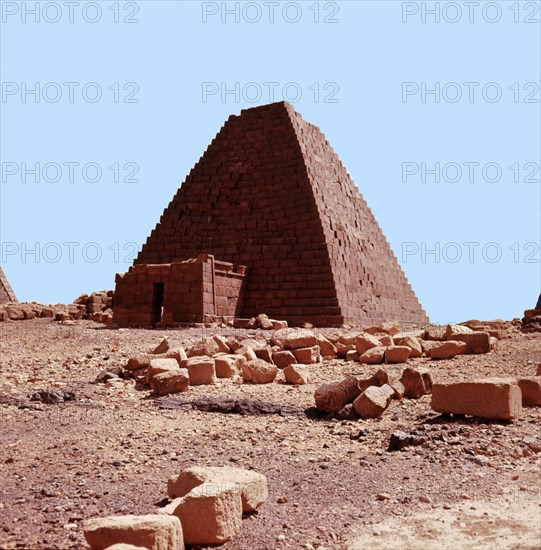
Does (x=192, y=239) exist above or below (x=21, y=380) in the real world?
above

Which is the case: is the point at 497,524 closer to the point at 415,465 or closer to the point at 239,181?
the point at 415,465

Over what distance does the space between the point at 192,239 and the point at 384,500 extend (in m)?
20.1

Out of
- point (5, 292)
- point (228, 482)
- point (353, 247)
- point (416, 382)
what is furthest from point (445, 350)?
point (5, 292)

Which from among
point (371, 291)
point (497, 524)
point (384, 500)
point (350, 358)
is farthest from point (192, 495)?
point (371, 291)

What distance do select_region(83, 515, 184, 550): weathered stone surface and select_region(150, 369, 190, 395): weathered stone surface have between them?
448 centimetres

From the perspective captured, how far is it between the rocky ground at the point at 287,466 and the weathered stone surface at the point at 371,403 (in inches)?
5.1

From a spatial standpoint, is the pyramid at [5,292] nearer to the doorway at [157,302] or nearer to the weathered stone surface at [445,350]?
the doorway at [157,302]

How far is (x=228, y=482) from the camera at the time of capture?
3.84m

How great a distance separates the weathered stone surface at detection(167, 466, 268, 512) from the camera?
3.92m

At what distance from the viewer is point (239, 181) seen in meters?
23.8

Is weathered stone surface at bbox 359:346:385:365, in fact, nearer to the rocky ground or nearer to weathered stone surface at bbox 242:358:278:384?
weathered stone surface at bbox 242:358:278:384

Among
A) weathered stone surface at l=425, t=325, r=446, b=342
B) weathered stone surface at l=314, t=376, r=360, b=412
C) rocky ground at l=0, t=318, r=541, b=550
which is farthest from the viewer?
weathered stone surface at l=425, t=325, r=446, b=342

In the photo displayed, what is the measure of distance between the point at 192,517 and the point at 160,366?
4.85 meters

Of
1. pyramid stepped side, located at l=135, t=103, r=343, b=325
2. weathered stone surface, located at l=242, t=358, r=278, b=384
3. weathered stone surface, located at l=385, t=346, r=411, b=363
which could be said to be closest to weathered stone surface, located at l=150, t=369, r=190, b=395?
weathered stone surface, located at l=242, t=358, r=278, b=384
